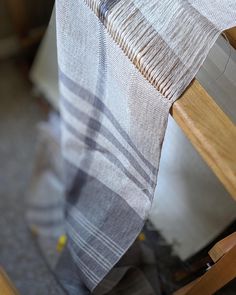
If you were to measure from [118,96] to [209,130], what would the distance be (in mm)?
172

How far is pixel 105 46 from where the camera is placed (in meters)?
0.51

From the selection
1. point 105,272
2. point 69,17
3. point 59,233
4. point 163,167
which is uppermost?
point 69,17

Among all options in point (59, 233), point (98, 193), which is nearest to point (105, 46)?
point (98, 193)

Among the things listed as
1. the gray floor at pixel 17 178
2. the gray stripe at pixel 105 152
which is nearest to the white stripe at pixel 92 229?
the gray stripe at pixel 105 152

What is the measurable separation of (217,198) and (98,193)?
0.22 metres

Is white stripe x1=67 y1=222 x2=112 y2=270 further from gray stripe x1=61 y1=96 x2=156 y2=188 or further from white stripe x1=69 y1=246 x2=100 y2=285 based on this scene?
gray stripe x1=61 y1=96 x2=156 y2=188

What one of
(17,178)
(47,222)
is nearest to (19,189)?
(17,178)

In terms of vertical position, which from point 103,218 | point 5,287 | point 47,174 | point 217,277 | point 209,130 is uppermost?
point 209,130

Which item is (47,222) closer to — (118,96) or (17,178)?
(17,178)

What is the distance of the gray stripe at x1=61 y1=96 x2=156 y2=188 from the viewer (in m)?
0.53

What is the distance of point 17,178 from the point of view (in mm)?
1182

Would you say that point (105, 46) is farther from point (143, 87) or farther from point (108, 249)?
point (108, 249)

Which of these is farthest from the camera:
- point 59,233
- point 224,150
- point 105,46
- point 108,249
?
point 59,233

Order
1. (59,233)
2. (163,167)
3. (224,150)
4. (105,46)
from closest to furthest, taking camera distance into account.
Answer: (224,150) < (105,46) < (163,167) < (59,233)
